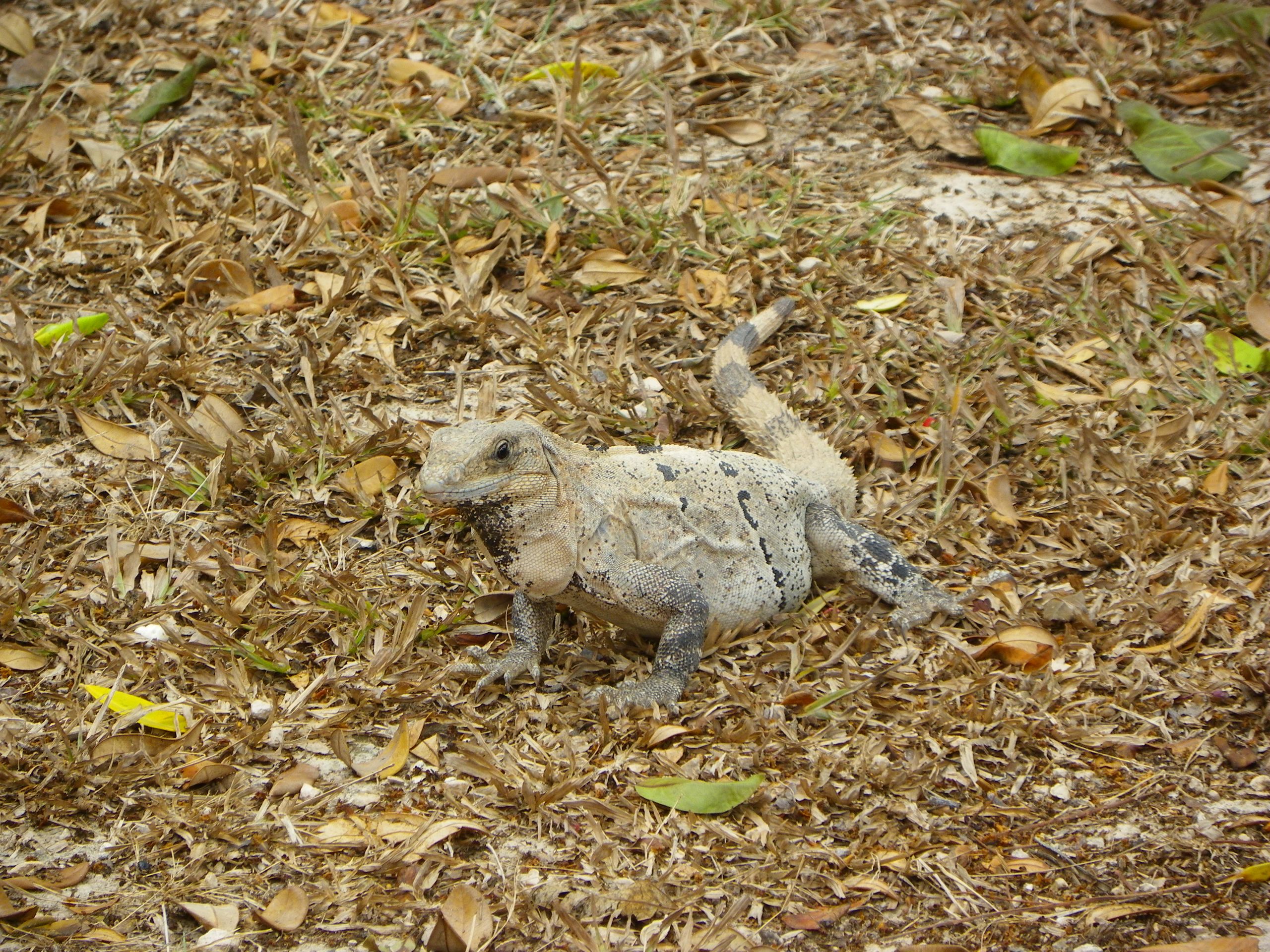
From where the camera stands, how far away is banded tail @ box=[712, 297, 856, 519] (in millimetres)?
4961

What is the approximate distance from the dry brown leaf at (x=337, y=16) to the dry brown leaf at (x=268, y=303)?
226cm

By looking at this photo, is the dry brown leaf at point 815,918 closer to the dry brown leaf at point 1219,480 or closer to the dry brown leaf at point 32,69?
the dry brown leaf at point 1219,480

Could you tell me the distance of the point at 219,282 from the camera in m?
5.88

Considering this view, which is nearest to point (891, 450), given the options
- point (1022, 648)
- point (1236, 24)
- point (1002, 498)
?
point (1002, 498)

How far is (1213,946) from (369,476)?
336 centimetres

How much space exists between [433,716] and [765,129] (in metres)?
3.99

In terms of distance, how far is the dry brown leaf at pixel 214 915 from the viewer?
3.33 m

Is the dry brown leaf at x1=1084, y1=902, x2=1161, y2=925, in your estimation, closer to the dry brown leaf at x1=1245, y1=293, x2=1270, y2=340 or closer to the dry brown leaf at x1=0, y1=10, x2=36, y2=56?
the dry brown leaf at x1=1245, y1=293, x2=1270, y2=340

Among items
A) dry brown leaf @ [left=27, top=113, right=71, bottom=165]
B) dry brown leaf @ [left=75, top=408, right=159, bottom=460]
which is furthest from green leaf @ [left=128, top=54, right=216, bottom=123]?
dry brown leaf @ [left=75, top=408, right=159, bottom=460]

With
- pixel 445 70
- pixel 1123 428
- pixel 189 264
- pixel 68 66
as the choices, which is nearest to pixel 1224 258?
pixel 1123 428

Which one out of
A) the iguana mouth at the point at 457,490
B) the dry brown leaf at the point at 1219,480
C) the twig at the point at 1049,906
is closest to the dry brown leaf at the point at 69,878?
the iguana mouth at the point at 457,490

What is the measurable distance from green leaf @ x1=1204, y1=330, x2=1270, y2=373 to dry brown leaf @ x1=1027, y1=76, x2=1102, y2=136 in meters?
1.62

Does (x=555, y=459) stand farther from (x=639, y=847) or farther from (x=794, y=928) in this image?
(x=794, y=928)

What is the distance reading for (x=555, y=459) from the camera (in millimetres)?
4133
